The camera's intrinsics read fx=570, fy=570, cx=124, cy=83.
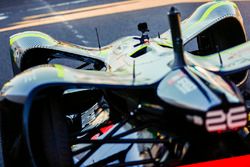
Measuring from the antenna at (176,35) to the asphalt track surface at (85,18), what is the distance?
4.40 metres

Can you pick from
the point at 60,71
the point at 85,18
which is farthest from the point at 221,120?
the point at 85,18

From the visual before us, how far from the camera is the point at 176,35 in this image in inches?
118

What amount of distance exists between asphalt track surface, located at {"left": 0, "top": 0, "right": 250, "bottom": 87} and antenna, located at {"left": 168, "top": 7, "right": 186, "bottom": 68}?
4.40 m

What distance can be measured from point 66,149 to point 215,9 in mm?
1972

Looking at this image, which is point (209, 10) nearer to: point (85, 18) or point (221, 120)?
point (221, 120)

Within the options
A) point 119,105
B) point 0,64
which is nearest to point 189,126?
point 119,105

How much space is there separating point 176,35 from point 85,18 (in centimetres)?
716

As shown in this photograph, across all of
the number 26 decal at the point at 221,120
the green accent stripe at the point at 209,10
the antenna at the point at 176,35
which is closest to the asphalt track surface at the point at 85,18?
the green accent stripe at the point at 209,10

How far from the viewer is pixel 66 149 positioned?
295cm

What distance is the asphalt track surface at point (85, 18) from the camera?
8.63m

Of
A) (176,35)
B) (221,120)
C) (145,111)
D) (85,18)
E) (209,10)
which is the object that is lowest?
(85,18)

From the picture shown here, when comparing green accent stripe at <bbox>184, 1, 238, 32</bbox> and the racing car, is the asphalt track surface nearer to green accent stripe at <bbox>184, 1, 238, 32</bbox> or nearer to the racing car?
green accent stripe at <bbox>184, 1, 238, 32</bbox>

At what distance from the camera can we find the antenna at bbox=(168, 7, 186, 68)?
297 centimetres

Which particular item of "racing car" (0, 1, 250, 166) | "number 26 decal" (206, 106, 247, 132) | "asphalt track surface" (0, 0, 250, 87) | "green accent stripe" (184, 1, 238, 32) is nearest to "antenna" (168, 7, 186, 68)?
"racing car" (0, 1, 250, 166)
